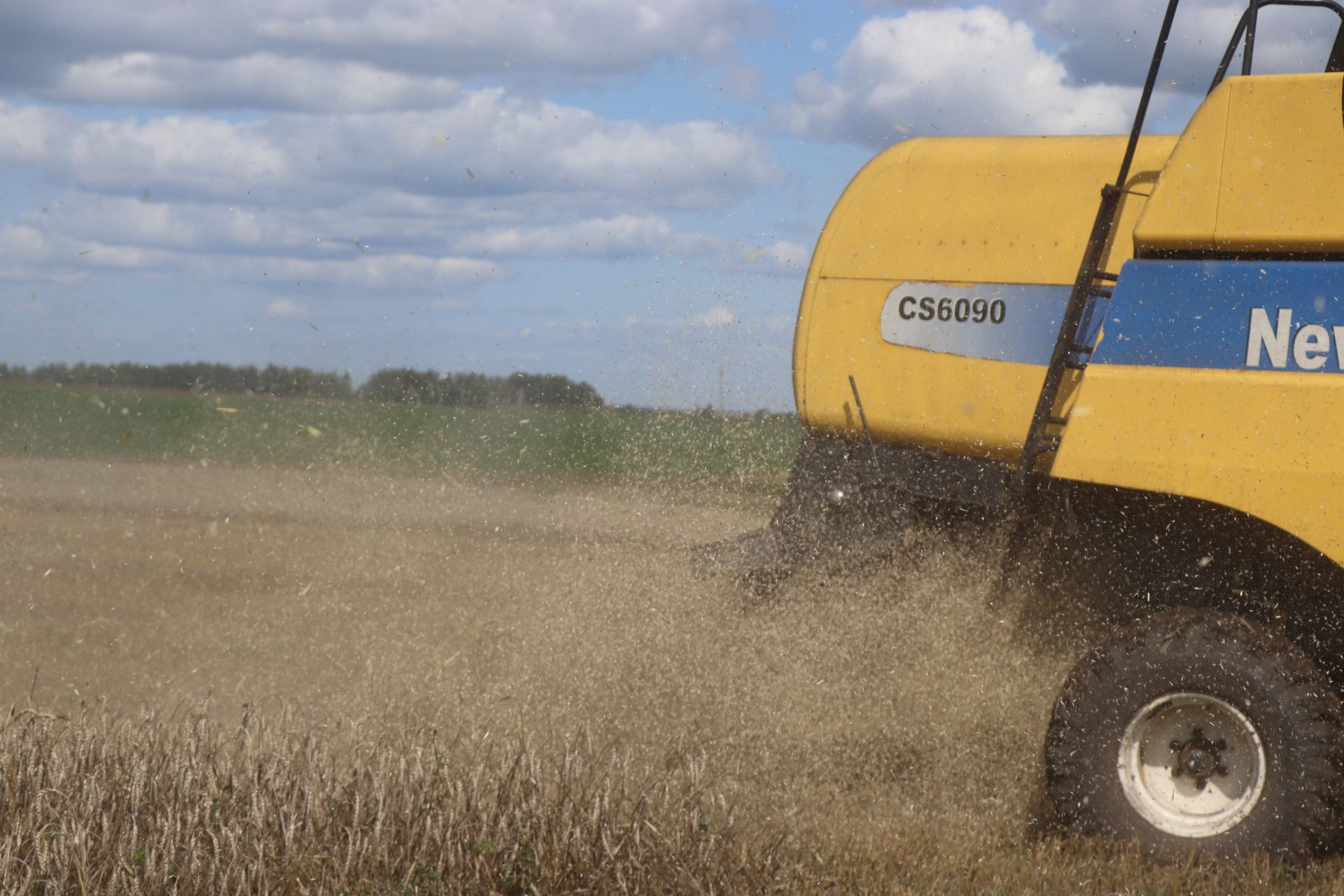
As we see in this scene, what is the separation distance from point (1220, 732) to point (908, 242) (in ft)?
6.03

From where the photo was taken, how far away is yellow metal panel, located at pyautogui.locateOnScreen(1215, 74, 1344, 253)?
3.44 meters

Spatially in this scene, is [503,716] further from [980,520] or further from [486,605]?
[486,605]

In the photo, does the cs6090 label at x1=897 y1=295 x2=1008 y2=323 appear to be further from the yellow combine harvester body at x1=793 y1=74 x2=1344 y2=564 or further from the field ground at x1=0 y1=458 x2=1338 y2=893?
the field ground at x1=0 y1=458 x2=1338 y2=893

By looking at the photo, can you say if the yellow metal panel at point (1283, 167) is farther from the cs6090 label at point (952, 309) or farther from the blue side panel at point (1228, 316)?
the cs6090 label at point (952, 309)

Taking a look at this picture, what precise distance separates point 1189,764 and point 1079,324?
1.29 metres

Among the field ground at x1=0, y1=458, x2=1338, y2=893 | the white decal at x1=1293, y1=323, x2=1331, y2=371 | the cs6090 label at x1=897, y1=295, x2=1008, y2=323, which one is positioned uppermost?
the cs6090 label at x1=897, y1=295, x2=1008, y2=323

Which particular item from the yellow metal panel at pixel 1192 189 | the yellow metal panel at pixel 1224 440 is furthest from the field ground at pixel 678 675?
the yellow metal panel at pixel 1192 189

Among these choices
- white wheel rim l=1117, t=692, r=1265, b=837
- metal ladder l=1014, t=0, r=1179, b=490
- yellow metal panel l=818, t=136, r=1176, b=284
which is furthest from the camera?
yellow metal panel l=818, t=136, r=1176, b=284

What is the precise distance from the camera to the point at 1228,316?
3.53 meters

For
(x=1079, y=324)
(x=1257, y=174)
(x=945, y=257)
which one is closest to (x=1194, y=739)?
(x=1079, y=324)

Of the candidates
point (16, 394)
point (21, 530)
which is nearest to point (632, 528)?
point (21, 530)

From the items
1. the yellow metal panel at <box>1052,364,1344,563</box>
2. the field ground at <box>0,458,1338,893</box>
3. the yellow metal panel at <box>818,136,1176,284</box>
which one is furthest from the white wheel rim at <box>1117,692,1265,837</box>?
the yellow metal panel at <box>818,136,1176,284</box>

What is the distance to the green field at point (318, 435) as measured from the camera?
18125 millimetres

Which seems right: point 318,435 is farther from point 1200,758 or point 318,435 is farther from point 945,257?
point 1200,758
